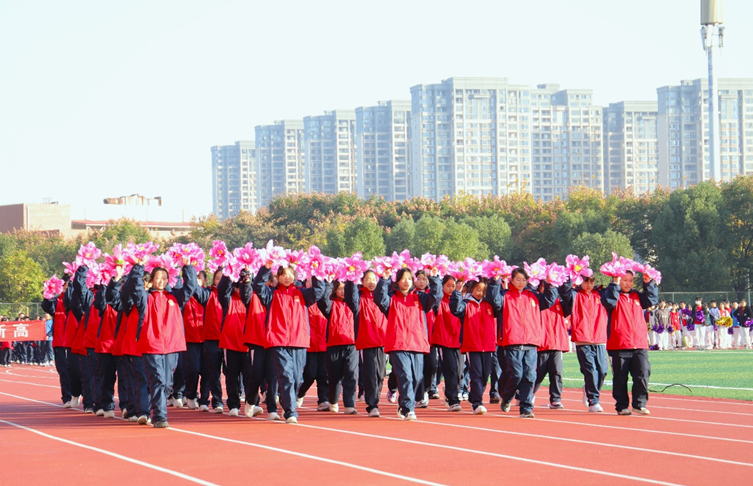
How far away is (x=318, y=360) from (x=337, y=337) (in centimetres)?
77

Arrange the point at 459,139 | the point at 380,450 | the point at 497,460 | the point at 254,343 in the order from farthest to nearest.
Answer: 1. the point at 459,139
2. the point at 254,343
3. the point at 380,450
4. the point at 497,460

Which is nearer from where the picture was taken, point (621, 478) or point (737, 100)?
point (621, 478)

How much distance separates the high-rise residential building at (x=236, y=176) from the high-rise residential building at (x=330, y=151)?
19511 mm

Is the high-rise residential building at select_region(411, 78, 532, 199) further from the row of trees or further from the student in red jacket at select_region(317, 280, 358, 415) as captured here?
the student in red jacket at select_region(317, 280, 358, 415)

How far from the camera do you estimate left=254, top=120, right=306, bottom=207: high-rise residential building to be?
186 m

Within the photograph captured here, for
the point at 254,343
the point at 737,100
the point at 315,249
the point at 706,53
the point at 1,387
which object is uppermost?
the point at 737,100

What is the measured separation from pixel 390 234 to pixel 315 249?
47.1 meters

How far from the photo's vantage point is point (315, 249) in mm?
12672

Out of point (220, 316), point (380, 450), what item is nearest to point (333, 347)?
point (220, 316)

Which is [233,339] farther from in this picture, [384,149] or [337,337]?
[384,149]

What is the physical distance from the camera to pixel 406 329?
41.9 ft

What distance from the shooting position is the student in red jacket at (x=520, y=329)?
12883mm

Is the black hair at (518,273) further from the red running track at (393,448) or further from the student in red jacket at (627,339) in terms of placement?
the red running track at (393,448)

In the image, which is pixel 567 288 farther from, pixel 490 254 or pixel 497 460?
pixel 490 254
